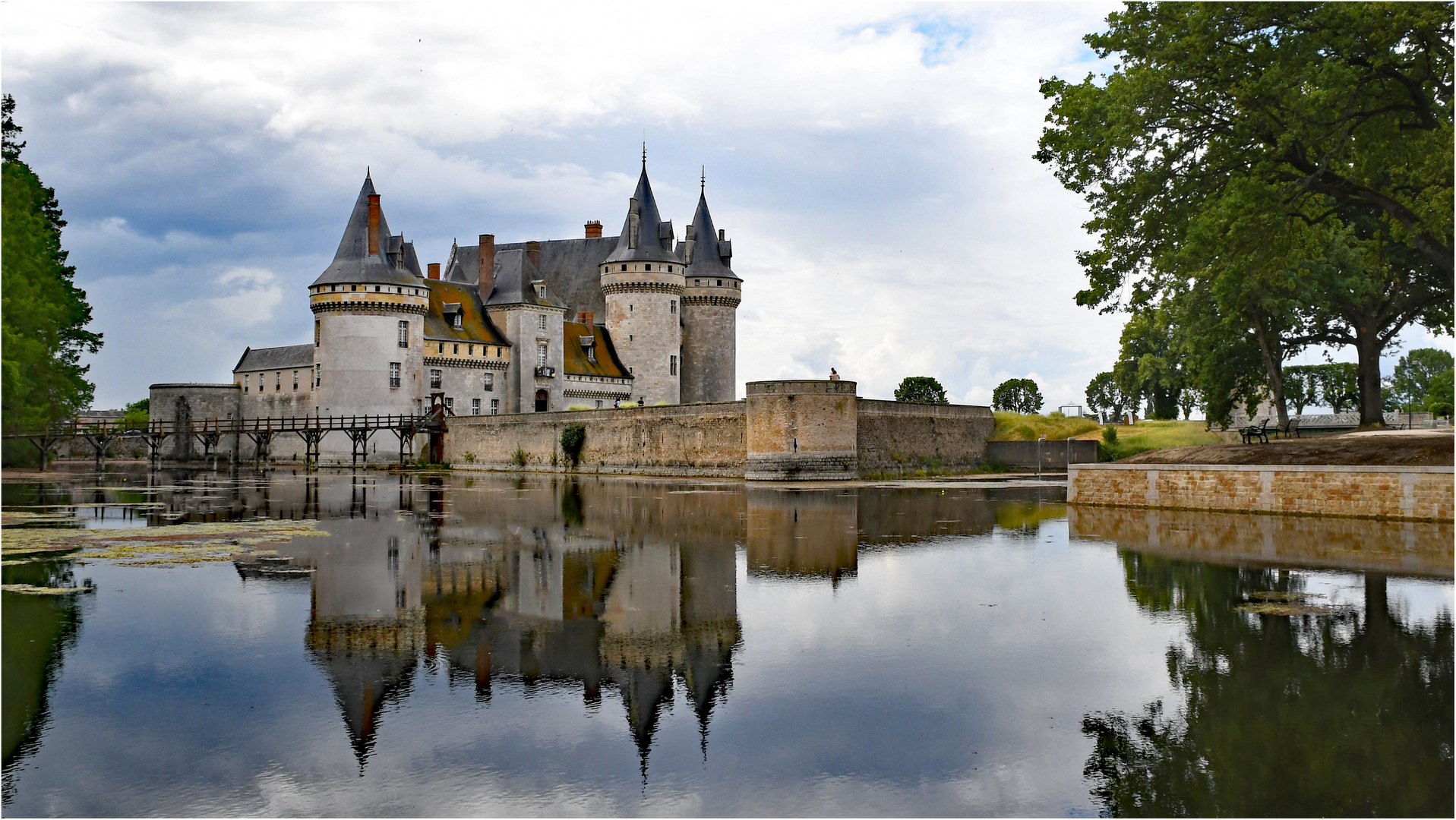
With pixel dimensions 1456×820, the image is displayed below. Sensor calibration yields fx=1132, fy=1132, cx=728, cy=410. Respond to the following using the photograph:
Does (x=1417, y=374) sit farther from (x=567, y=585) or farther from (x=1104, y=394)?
(x=567, y=585)

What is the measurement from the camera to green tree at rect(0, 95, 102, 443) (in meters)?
29.2

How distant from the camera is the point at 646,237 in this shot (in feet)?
199

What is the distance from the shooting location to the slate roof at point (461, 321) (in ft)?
189

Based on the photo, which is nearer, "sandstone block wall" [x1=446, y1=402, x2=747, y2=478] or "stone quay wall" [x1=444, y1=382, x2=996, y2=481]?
"stone quay wall" [x1=444, y1=382, x2=996, y2=481]

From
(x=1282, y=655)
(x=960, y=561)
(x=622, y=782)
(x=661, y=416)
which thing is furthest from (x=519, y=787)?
(x=661, y=416)

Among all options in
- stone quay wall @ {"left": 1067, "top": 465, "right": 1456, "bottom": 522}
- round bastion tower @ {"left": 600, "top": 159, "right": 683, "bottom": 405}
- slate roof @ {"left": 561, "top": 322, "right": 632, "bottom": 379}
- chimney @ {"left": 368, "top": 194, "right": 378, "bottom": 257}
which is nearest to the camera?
stone quay wall @ {"left": 1067, "top": 465, "right": 1456, "bottom": 522}

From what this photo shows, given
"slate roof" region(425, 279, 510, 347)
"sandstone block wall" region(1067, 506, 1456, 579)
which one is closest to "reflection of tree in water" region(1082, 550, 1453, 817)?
"sandstone block wall" region(1067, 506, 1456, 579)

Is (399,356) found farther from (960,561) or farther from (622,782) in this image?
(622,782)

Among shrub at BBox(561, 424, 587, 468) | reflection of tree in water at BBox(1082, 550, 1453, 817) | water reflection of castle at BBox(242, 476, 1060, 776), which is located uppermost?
shrub at BBox(561, 424, 587, 468)

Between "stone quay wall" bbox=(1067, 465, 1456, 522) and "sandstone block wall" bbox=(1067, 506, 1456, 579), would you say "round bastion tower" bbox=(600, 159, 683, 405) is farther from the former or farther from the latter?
"sandstone block wall" bbox=(1067, 506, 1456, 579)

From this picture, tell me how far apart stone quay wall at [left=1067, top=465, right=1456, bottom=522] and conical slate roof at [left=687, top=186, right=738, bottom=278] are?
39792 mm

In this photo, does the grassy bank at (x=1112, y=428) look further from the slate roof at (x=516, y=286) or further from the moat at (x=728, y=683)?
the moat at (x=728, y=683)

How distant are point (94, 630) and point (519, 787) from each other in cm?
594

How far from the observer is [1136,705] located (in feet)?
25.5
